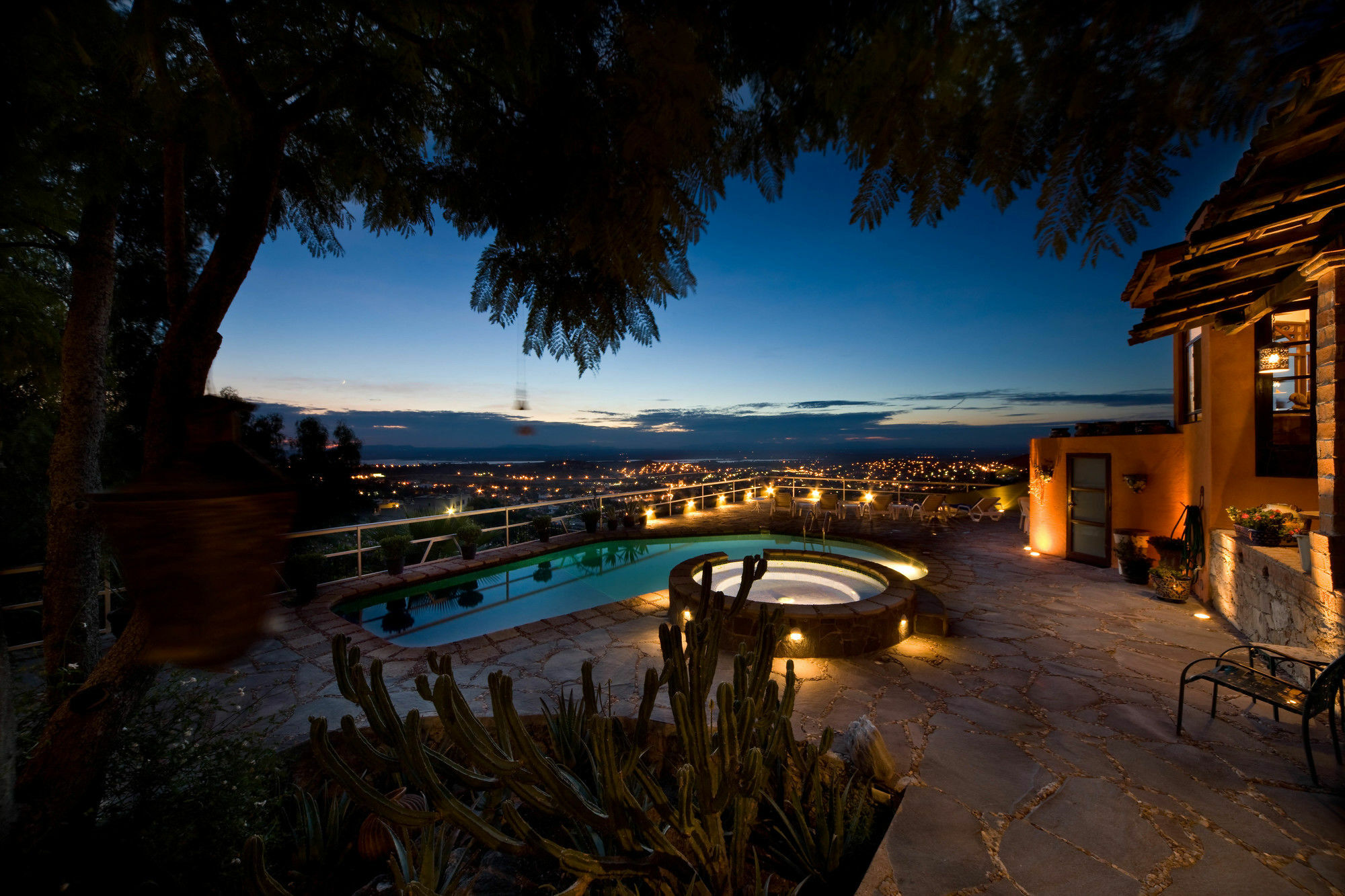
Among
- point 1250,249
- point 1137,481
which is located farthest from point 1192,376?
point 1250,249

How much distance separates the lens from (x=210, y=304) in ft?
2.99

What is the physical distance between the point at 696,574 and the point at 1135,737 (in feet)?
11.5

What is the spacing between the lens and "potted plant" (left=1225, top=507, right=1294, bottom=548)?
3672 mm

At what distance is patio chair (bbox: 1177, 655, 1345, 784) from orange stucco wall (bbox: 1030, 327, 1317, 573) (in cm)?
262

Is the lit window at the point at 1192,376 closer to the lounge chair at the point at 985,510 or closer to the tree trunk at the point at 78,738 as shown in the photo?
the lounge chair at the point at 985,510

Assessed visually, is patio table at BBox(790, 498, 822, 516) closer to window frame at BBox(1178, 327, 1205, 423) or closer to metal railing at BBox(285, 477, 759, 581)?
metal railing at BBox(285, 477, 759, 581)

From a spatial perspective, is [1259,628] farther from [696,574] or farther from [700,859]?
[700,859]

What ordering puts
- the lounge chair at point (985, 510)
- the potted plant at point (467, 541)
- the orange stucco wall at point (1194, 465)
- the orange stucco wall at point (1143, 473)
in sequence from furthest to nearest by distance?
the lounge chair at point (985, 510), the potted plant at point (467, 541), the orange stucco wall at point (1143, 473), the orange stucco wall at point (1194, 465)

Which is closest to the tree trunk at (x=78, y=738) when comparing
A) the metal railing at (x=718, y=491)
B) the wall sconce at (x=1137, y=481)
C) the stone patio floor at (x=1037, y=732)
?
the stone patio floor at (x=1037, y=732)

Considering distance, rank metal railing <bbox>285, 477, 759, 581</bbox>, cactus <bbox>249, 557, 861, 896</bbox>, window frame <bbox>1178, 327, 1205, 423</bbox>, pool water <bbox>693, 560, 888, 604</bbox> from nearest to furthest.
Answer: cactus <bbox>249, 557, 861, 896</bbox> → window frame <bbox>1178, 327, 1205, 423</bbox> → metal railing <bbox>285, 477, 759, 581</bbox> → pool water <bbox>693, 560, 888, 604</bbox>

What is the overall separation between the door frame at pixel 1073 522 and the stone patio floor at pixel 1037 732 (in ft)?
4.26

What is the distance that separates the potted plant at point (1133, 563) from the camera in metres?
5.44

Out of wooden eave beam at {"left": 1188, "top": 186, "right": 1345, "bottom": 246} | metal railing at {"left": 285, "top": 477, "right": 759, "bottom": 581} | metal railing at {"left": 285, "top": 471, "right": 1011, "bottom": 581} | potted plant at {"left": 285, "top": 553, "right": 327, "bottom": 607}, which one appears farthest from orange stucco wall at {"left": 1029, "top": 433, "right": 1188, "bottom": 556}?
potted plant at {"left": 285, "top": 553, "right": 327, "bottom": 607}

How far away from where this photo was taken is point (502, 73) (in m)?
1.16
